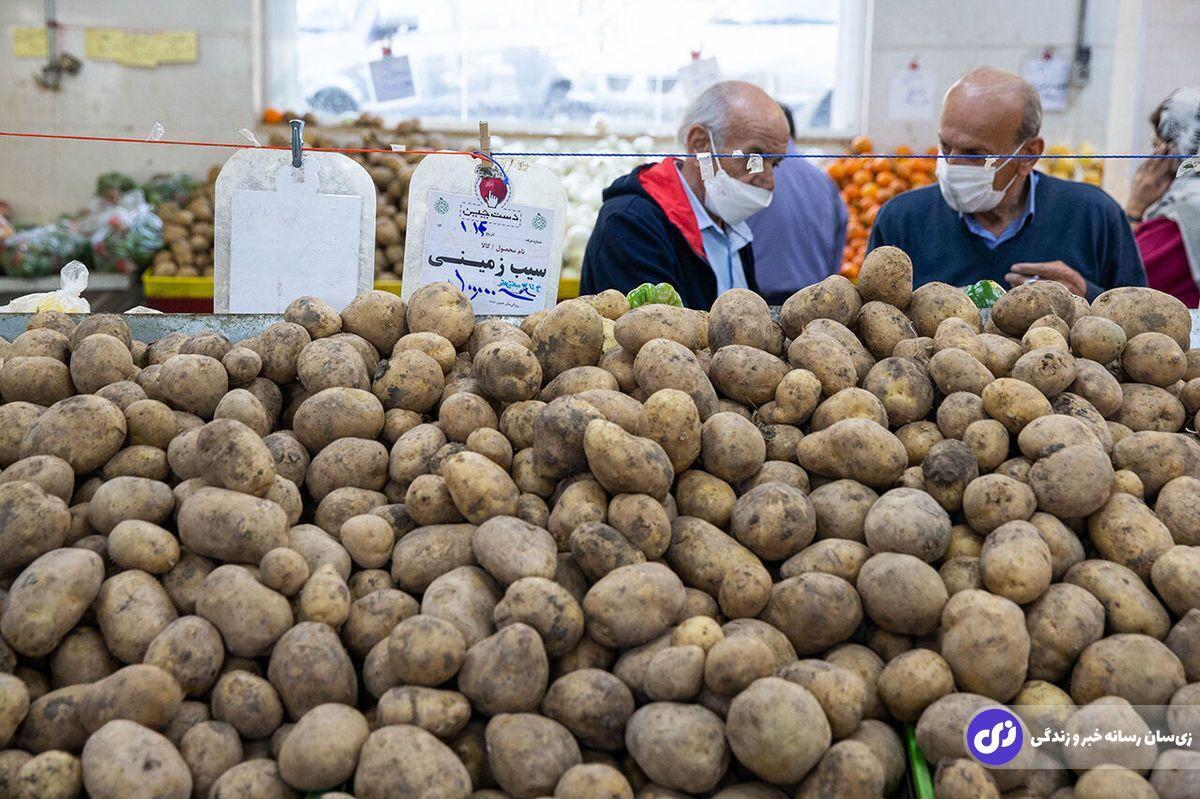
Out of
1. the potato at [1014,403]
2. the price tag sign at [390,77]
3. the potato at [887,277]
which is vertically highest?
the price tag sign at [390,77]

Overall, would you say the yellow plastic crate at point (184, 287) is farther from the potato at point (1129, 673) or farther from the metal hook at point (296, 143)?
the potato at point (1129, 673)

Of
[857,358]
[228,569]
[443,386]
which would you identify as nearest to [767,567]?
[857,358]

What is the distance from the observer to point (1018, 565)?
1404mm

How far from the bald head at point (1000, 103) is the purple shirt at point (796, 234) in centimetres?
83

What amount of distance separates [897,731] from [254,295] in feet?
5.85

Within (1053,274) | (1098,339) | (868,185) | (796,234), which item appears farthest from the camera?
(868,185)

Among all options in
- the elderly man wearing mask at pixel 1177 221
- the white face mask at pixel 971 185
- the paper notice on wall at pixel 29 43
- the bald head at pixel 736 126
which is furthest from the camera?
the paper notice on wall at pixel 29 43

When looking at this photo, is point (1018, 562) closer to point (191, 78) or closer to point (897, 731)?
point (897, 731)

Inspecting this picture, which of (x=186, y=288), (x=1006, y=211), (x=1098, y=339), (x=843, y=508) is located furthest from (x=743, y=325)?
(x=186, y=288)

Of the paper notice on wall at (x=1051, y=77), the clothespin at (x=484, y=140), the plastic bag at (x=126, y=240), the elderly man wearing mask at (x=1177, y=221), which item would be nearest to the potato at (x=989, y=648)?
the clothespin at (x=484, y=140)

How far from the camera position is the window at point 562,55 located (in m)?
6.40

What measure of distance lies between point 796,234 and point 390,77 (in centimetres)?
313

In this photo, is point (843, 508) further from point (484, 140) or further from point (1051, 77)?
point (1051, 77)

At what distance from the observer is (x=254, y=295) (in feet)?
8.09
